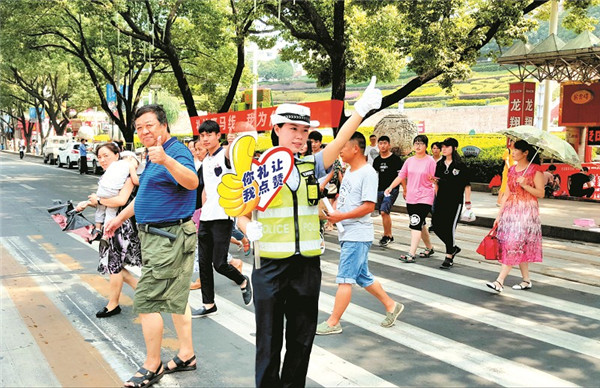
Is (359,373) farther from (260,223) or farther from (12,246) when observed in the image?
(12,246)

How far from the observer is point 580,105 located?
20047 mm

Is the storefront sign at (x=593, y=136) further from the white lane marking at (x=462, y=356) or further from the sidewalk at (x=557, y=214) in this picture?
the white lane marking at (x=462, y=356)

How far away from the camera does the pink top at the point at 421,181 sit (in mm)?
7887

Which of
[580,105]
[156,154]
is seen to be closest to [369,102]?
[156,154]

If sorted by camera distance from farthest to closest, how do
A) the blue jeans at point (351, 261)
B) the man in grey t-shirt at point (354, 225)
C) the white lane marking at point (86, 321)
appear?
the blue jeans at point (351, 261) → the man in grey t-shirt at point (354, 225) → the white lane marking at point (86, 321)

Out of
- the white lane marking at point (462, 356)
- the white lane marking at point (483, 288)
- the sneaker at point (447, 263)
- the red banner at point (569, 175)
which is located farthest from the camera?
the red banner at point (569, 175)

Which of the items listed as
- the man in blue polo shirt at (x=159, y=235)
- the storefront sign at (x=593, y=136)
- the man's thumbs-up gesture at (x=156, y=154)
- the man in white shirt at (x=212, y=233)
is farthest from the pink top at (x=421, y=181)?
the storefront sign at (x=593, y=136)

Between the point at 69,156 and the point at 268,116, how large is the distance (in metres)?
20.7

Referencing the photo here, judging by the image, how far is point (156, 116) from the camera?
152 inches

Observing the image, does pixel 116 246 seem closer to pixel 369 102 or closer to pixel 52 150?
pixel 369 102

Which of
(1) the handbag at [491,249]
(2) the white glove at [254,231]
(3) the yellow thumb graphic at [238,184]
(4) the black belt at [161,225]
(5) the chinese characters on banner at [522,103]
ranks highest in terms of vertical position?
(5) the chinese characters on banner at [522,103]

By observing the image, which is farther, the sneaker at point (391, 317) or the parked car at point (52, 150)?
the parked car at point (52, 150)

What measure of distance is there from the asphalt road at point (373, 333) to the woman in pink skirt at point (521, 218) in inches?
17.7

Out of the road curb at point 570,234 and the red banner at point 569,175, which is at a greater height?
the red banner at point 569,175
